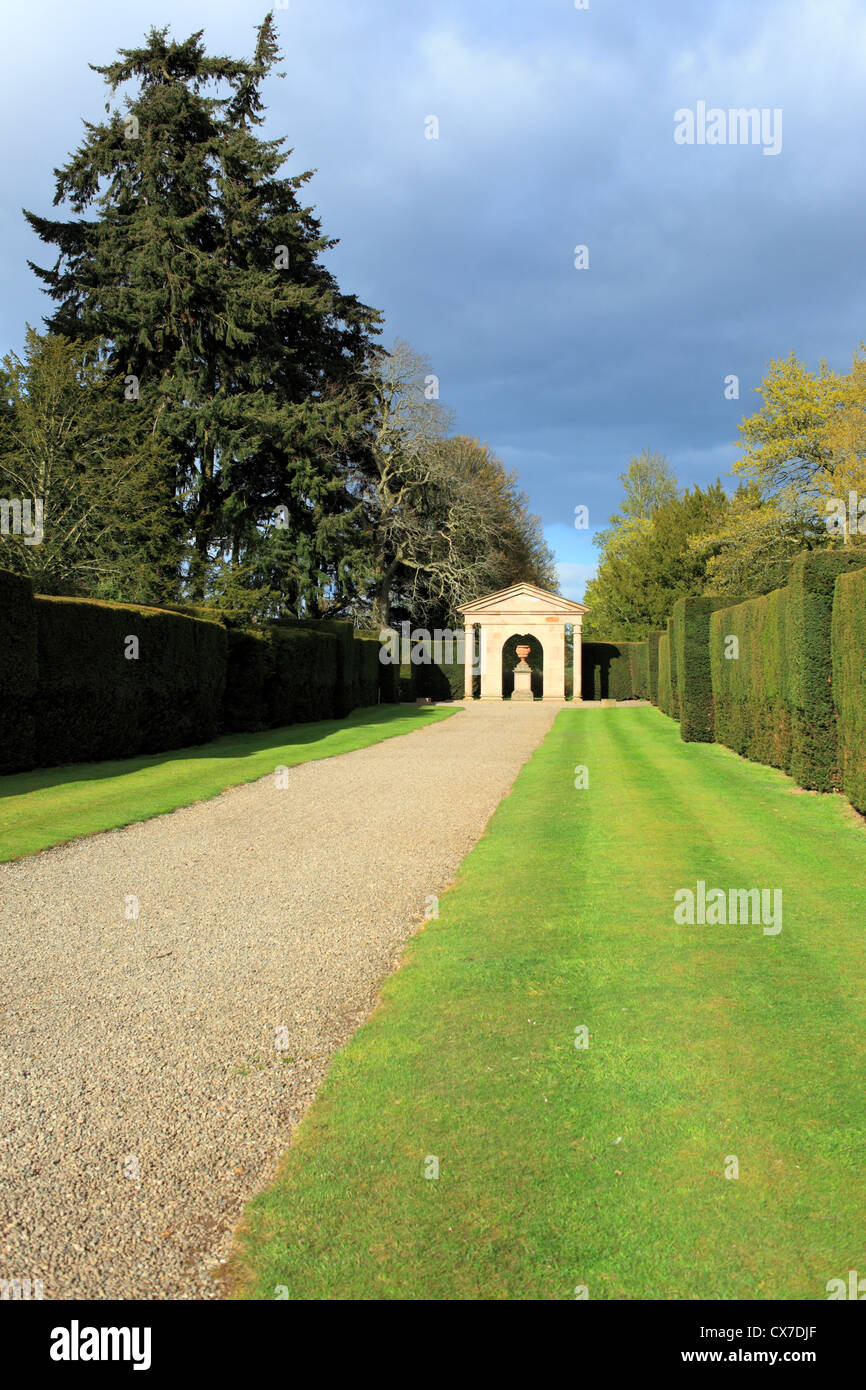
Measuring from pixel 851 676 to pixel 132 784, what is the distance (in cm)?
958

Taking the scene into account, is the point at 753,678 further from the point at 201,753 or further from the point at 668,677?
the point at 668,677

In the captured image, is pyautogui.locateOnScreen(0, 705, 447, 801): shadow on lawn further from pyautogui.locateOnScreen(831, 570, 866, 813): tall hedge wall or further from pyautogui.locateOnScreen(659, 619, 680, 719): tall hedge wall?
pyautogui.locateOnScreen(831, 570, 866, 813): tall hedge wall

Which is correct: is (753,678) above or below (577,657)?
below

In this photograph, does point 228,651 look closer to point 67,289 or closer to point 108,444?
point 108,444

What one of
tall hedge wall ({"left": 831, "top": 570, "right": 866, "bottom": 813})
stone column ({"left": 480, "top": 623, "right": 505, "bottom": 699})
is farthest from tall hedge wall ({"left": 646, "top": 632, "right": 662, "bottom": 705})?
tall hedge wall ({"left": 831, "top": 570, "right": 866, "bottom": 813})

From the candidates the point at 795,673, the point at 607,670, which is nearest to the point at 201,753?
the point at 795,673

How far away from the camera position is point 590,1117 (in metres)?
3.46

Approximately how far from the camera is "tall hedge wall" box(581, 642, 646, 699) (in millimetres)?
44562

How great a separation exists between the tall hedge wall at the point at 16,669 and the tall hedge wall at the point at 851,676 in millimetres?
11000

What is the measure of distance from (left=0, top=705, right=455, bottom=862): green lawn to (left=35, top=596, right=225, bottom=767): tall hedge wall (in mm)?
449

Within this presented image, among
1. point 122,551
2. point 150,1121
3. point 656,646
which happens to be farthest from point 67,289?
point 150,1121

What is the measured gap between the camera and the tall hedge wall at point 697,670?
62.5ft

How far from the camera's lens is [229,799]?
11711 millimetres
